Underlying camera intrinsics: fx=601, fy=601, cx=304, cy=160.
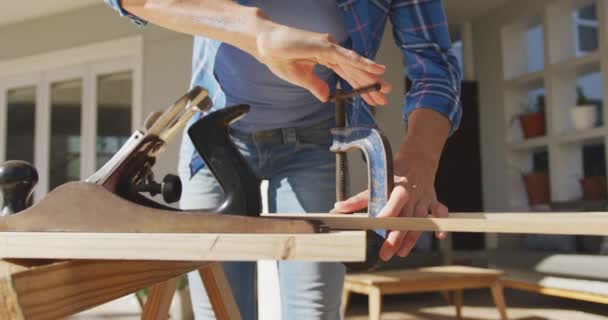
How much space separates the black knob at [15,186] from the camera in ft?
2.40

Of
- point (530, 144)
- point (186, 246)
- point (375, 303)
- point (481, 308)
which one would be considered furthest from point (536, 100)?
point (186, 246)

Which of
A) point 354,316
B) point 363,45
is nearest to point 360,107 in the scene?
point 363,45

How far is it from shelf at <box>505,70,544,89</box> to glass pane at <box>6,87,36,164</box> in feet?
14.0

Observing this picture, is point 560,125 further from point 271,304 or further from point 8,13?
point 8,13

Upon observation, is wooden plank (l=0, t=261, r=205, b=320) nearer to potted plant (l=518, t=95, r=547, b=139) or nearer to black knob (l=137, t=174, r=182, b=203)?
black knob (l=137, t=174, r=182, b=203)

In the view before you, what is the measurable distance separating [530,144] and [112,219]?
462 centimetres

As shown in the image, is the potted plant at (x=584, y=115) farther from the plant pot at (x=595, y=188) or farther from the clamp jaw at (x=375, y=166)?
the clamp jaw at (x=375, y=166)

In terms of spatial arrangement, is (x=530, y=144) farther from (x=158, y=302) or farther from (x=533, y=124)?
(x=158, y=302)

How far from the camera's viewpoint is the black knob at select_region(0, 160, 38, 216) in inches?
28.8

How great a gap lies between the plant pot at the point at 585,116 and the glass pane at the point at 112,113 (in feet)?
11.5

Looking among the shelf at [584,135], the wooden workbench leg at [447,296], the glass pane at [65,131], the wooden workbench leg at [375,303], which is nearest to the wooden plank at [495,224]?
the wooden workbench leg at [375,303]

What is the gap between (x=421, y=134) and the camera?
35.4 inches

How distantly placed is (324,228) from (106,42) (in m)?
4.87

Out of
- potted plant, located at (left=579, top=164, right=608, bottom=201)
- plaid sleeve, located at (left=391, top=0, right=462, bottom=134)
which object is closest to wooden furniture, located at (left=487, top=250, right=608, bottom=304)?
potted plant, located at (left=579, top=164, right=608, bottom=201)
